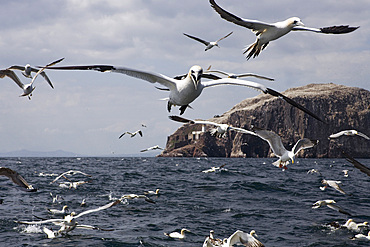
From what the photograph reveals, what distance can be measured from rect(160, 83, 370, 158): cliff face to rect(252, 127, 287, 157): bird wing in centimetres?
9311

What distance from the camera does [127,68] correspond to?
7.11 meters

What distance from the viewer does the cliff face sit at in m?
111

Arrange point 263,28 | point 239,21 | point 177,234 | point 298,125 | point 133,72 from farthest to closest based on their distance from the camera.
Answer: point 298,125, point 177,234, point 263,28, point 239,21, point 133,72

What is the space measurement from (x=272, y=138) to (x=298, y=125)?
334 feet

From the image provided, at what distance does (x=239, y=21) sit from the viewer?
9297 millimetres

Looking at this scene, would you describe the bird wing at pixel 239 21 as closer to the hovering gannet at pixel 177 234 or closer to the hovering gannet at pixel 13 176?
the hovering gannet at pixel 13 176

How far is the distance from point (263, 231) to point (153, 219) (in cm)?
390

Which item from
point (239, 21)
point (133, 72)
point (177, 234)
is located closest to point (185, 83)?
point (133, 72)

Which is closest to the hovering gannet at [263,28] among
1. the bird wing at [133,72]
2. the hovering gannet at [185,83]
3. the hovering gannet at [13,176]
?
the hovering gannet at [185,83]

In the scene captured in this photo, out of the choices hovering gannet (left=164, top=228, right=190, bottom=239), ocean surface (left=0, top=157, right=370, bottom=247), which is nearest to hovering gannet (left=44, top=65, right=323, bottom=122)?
ocean surface (left=0, top=157, right=370, bottom=247)

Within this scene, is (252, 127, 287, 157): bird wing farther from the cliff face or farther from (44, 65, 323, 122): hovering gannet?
the cliff face

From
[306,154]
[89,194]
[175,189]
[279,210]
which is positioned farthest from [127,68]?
[306,154]

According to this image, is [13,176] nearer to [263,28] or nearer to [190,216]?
[263,28]

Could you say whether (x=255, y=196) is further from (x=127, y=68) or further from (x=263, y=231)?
(x=127, y=68)
